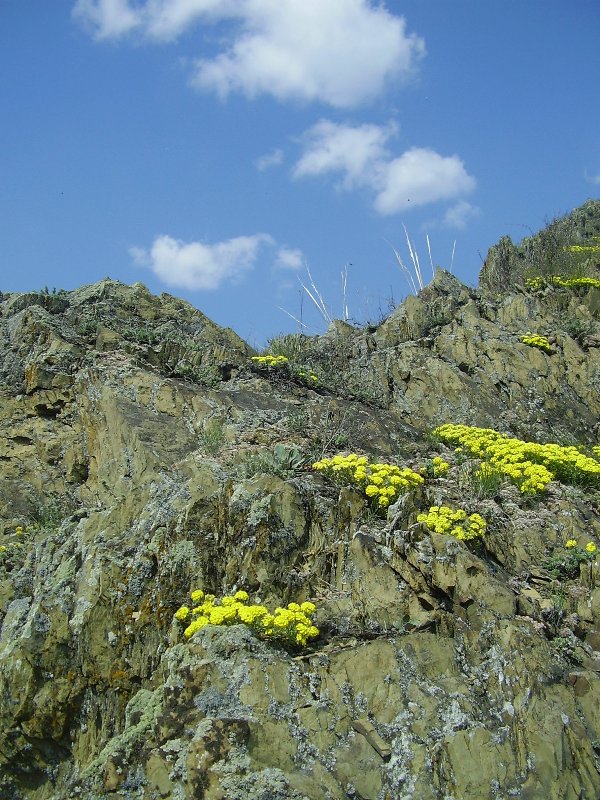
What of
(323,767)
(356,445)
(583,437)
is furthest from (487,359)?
(323,767)

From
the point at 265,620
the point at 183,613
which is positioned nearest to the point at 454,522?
the point at 265,620

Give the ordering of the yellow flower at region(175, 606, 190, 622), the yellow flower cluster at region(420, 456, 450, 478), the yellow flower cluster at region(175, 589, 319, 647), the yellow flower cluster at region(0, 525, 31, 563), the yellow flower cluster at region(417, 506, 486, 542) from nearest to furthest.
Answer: the yellow flower cluster at region(175, 589, 319, 647), the yellow flower at region(175, 606, 190, 622), the yellow flower cluster at region(417, 506, 486, 542), the yellow flower cluster at region(0, 525, 31, 563), the yellow flower cluster at region(420, 456, 450, 478)

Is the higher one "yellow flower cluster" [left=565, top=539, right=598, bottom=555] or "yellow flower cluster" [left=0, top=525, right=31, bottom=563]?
"yellow flower cluster" [left=0, top=525, right=31, bottom=563]

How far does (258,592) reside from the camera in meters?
7.29

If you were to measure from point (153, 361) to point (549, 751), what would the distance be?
767 cm

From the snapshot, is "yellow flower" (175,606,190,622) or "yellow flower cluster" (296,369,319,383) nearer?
"yellow flower" (175,606,190,622)

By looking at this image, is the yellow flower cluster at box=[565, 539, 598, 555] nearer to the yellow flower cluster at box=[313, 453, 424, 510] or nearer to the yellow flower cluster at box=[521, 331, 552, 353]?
the yellow flower cluster at box=[313, 453, 424, 510]

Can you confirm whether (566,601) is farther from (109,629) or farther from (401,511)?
(109,629)

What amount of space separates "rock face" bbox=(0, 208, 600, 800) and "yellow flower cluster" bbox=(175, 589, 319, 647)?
0.14 metres

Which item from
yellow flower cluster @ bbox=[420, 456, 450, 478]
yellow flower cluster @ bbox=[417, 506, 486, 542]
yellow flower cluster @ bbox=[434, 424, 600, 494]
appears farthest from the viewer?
yellow flower cluster @ bbox=[420, 456, 450, 478]

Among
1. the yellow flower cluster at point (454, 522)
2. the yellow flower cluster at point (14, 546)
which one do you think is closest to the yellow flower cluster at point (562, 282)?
the yellow flower cluster at point (454, 522)

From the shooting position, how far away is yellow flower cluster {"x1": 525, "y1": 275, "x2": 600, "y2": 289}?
16312 mm

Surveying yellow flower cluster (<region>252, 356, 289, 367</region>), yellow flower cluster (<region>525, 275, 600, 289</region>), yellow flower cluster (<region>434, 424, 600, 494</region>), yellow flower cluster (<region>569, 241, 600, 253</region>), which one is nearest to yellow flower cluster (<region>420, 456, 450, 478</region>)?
yellow flower cluster (<region>434, 424, 600, 494</region>)

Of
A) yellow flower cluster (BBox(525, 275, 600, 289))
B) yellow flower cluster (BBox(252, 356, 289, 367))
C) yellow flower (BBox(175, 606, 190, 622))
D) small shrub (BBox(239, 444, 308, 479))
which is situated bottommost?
yellow flower (BBox(175, 606, 190, 622))
